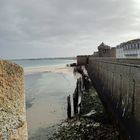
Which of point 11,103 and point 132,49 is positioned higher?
point 132,49

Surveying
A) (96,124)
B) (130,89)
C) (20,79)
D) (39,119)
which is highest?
(20,79)

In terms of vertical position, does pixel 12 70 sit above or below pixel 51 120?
above

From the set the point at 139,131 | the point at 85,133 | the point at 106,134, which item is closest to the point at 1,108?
the point at 139,131

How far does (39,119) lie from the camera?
1920cm

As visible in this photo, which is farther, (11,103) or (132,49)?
(132,49)

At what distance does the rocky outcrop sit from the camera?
→ 1.60m

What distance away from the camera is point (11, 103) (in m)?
1.69

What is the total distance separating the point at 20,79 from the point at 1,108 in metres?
0.31

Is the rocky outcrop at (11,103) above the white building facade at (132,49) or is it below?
below

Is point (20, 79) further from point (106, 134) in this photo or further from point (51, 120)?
point (51, 120)

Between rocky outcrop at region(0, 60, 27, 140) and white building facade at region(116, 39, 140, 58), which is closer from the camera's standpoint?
rocky outcrop at region(0, 60, 27, 140)

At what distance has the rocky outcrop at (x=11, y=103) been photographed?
1597 mm

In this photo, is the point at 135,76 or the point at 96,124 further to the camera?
the point at 96,124

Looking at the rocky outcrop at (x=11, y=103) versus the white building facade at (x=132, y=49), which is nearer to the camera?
the rocky outcrop at (x=11, y=103)
